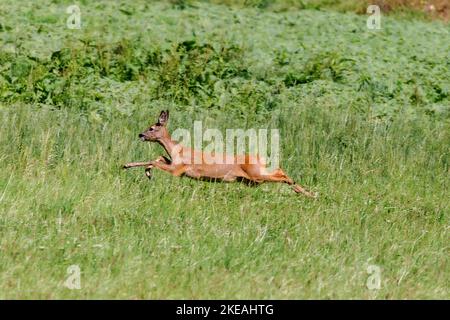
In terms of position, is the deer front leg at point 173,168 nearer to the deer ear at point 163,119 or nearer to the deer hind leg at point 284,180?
the deer ear at point 163,119

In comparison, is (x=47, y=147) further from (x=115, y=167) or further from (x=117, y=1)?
(x=117, y=1)

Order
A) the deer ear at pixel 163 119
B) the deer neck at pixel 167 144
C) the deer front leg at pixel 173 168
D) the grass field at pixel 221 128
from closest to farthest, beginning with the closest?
the grass field at pixel 221 128 < the deer front leg at pixel 173 168 < the deer neck at pixel 167 144 < the deer ear at pixel 163 119

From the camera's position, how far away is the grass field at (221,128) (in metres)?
8.85

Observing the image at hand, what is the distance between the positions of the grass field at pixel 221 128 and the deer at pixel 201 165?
6.2 inches

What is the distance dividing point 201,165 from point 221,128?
2.53 metres

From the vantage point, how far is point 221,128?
13320mm

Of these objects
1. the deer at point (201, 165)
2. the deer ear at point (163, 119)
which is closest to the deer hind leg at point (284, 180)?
the deer at point (201, 165)

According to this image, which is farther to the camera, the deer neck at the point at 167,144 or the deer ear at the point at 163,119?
the deer ear at the point at 163,119

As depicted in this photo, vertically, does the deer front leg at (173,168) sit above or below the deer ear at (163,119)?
below

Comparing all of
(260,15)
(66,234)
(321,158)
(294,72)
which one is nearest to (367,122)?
(321,158)

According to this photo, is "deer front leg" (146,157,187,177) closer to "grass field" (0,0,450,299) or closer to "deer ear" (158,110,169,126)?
"grass field" (0,0,450,299)

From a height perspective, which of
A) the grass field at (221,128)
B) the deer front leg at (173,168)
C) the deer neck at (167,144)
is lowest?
the grass field at (221,128)

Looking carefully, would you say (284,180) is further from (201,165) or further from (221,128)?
(221,128)

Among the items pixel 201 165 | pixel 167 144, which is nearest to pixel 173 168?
pixel 201 165
